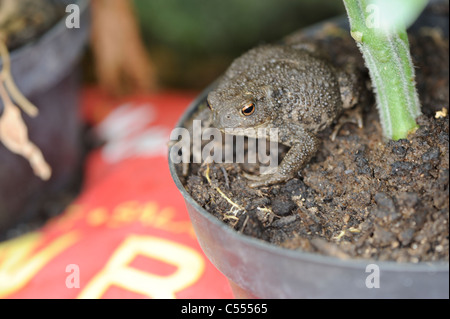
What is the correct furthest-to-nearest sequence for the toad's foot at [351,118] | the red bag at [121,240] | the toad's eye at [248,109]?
the red bag at [121,240]
the toad's foot at [351,118]
the toad's eye at [248,109]

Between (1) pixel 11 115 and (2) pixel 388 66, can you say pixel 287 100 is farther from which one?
(1) pixel 11 115

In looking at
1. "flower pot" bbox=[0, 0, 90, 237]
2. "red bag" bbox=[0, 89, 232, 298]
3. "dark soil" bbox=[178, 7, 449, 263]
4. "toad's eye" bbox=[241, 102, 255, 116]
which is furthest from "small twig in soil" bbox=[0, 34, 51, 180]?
"toad's eye" bbox=[241, 102, 255, 116]

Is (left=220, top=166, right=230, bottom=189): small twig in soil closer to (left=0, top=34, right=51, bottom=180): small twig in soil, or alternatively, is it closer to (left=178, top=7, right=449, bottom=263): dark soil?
(left=178, top=7, right=449, bottom=263): dark soil

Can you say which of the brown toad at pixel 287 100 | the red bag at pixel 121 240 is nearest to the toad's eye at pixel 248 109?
the brown toad at pixel 287 100

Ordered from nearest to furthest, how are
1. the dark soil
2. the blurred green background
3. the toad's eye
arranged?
the dark soil, the toad's eye, the blurred green background

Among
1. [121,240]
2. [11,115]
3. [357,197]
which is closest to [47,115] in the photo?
[11,115]

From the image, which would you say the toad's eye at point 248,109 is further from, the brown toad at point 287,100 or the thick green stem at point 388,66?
the thick green stem at point 388,66
